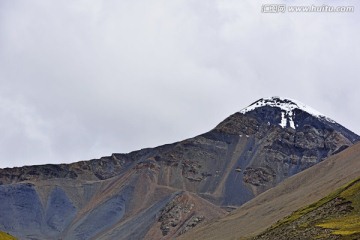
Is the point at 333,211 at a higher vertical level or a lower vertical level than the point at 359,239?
higher

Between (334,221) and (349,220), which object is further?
(334,221)

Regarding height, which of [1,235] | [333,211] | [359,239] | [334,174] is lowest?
[359,239]

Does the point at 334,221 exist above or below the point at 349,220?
above

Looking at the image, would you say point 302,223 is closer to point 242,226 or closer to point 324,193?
point 324,193

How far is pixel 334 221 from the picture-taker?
95.3 m

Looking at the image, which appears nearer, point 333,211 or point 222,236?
point 333,211

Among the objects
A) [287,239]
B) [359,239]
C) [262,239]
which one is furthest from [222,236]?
[359,239]

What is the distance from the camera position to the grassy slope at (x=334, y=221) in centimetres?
8512

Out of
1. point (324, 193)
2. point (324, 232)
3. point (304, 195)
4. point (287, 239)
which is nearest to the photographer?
point (324, 232)

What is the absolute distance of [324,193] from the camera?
171000 mm

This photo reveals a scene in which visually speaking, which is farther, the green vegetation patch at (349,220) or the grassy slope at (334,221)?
Answer: the grassy slope at (334,221)

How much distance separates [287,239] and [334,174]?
108 m

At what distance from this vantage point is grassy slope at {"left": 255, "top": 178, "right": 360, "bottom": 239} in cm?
8512

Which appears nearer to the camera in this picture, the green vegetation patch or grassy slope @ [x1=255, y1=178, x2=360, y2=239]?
the green vegetation patch
